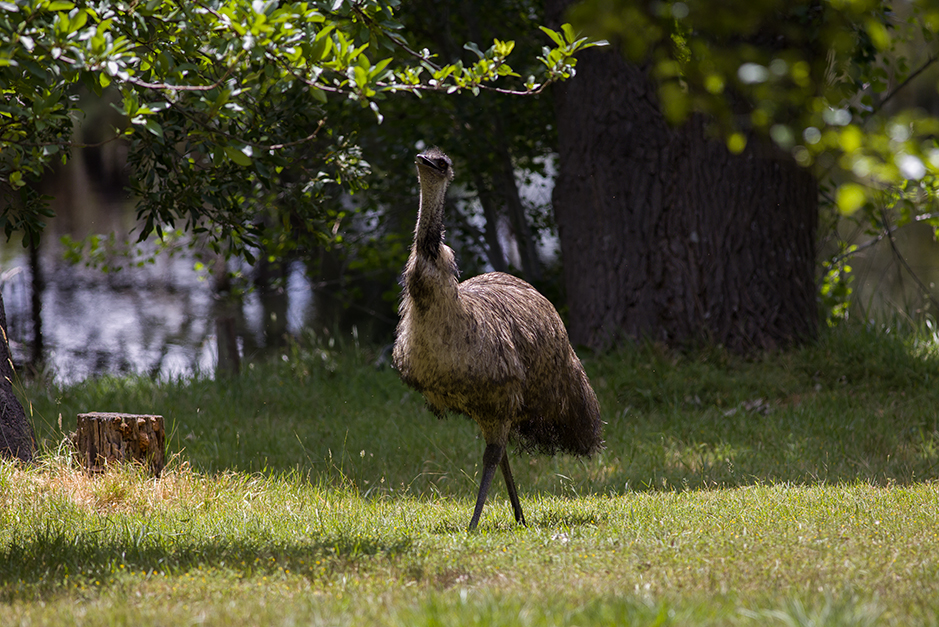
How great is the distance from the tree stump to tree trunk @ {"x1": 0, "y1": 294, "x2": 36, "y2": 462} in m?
0.42

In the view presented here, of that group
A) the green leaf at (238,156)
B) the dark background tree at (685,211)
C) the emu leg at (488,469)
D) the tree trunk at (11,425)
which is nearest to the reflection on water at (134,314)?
the dark background tree at (685,211)

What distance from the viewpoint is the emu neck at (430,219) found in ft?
16.7

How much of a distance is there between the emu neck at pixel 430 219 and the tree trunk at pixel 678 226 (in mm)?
5211

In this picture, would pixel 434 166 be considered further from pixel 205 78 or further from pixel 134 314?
pixel 134 314

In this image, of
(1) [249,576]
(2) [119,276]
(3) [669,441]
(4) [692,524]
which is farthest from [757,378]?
(2) [119,276]

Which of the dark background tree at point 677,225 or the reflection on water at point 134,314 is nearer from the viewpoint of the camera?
the dark background tree at point 677,225

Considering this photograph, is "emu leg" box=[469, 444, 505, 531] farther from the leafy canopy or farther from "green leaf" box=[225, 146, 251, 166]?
"green leaf" box=[225, 146, 251, 166]

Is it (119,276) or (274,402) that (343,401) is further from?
(119,276)

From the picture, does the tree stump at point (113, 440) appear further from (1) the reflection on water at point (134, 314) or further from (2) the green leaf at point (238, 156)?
(1) the reflection on water at point (134, 314)

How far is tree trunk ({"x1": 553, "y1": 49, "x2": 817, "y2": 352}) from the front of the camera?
971cm

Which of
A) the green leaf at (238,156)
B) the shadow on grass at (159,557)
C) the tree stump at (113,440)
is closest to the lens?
the green leaf at (238,156)

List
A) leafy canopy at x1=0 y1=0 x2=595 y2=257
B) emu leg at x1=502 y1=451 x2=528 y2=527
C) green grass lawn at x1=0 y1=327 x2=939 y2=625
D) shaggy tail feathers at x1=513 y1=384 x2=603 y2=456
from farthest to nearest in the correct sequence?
shaggy tail feathers at x1=513 y1=384 x2=603 y2=456 → emu leg at x1=502 y1=451 x2=528 y2=527 → leafy canopy at x1=0 y1=0 x2=595 y2=257 → green grass lawn at x1=0 y1=327 x2=939 y2=625

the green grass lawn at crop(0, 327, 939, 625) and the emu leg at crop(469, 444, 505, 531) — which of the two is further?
the emu leg at crop(469, 444, 505, 531)

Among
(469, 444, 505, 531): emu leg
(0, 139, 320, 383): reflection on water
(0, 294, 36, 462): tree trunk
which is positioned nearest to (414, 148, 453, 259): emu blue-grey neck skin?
(469, 444, 505, 531): emu leg
